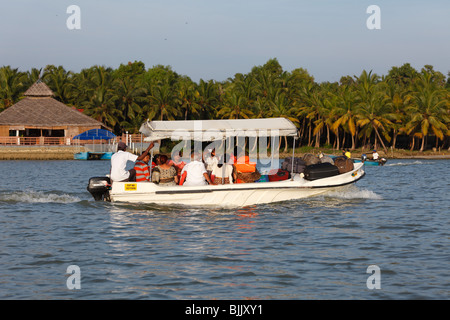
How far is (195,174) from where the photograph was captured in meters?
17.5

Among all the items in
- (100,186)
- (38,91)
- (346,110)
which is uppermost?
(38,91)

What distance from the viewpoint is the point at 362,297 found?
376 inches

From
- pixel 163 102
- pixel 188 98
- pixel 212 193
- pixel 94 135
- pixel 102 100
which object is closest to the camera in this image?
pixel 212 193

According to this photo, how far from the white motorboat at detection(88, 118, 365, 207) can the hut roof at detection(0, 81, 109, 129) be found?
182 feet

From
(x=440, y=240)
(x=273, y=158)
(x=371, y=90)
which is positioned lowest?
(x=440, y=240)

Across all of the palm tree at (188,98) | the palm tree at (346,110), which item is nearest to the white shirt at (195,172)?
the palm tree at (346,110)

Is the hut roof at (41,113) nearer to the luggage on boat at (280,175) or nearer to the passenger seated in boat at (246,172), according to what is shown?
the luggage on boat at (280,175)

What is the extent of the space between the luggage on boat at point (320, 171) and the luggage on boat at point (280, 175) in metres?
0.56

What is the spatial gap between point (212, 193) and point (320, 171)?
350 cm

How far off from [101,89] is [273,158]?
197 feet

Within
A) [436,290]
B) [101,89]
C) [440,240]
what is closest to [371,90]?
[101,89]

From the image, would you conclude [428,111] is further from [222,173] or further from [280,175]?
[222,173]

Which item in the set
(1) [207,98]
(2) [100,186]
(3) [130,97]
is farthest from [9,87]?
A: (2) [100,186]

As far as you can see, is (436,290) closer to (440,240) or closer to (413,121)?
(440,240)
